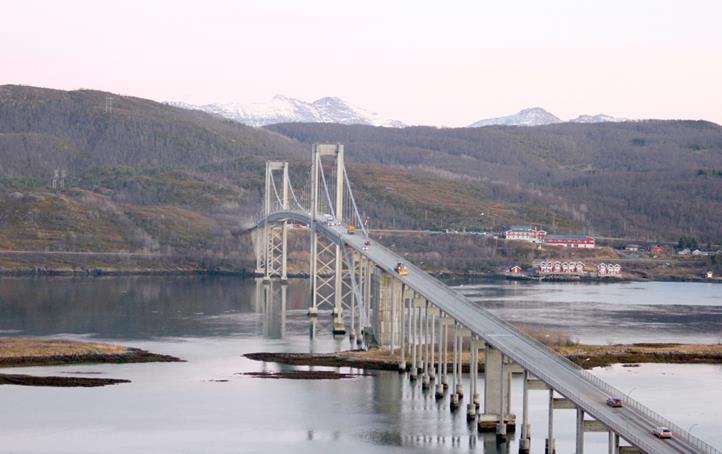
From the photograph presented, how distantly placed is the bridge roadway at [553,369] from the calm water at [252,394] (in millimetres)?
1727

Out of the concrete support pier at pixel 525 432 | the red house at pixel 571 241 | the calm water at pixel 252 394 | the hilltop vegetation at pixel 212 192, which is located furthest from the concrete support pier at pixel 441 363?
the red house at pixel 571 241

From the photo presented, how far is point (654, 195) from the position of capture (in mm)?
163375

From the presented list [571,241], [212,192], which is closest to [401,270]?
[571,241]

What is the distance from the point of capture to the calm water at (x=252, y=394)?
38.2 m

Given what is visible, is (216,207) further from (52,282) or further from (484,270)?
(52,282)

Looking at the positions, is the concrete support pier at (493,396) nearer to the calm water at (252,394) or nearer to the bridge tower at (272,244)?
the calm water at (252,394)

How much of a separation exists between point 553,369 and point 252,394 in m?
12.0

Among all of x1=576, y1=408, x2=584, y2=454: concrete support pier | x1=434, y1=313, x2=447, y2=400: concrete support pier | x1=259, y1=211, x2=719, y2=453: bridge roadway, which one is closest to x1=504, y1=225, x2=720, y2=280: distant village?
x1=259, y1=211, x2=719, y2=453: bridge roadway

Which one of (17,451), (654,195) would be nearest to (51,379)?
(17,451)

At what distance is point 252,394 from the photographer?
46062 mm

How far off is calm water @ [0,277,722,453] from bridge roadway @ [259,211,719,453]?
1727 mm

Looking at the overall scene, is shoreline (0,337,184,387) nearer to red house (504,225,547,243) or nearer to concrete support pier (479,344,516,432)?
concrete support pier (479,344,516,432)

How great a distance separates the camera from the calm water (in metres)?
38.2

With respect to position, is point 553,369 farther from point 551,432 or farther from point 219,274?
point 219,274
